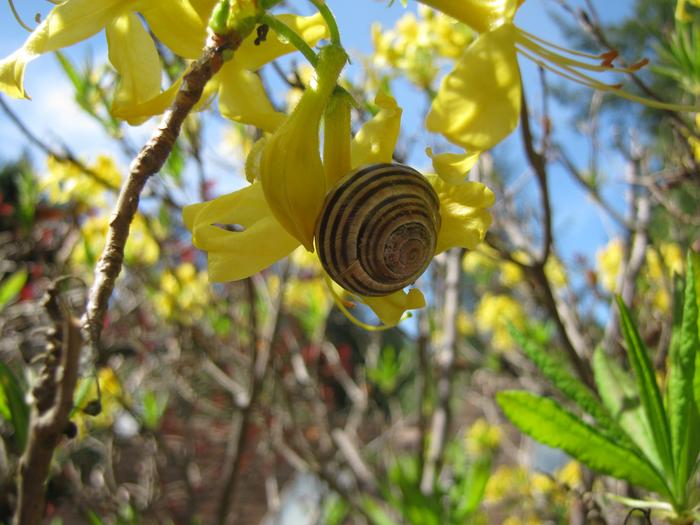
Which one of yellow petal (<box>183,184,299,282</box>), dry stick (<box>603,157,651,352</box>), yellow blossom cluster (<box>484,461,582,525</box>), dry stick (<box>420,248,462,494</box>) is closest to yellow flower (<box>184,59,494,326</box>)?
yellow petal (<box>183,184,299,282</box>)

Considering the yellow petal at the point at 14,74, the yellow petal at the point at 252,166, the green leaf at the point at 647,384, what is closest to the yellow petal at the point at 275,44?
the yellow petal at the point at 252,166

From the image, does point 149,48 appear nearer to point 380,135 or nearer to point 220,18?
point 220,18

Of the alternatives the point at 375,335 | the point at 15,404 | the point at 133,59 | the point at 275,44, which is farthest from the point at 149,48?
the point at 375,335

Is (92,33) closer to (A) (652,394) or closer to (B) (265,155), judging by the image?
(B) (265,155)

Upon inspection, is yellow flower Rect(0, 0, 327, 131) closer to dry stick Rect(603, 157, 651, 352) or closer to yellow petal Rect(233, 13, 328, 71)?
yellow petal Rect(233, 13, 328, 71)

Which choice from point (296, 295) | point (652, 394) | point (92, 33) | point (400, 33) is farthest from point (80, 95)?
point (296, 295)
